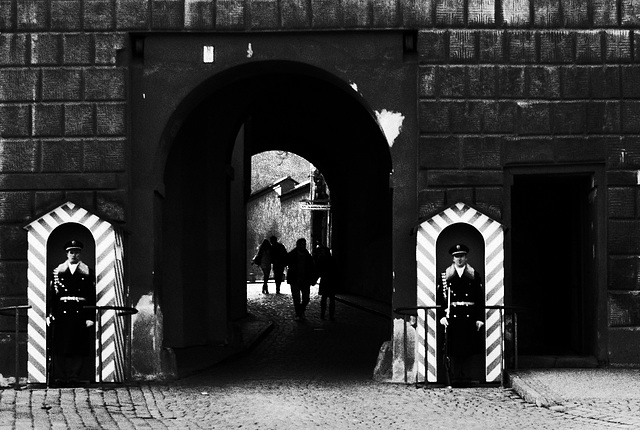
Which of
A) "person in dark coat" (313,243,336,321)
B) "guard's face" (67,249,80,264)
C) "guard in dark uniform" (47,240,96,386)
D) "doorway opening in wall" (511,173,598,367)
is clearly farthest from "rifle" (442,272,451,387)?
"person in dark coat" (313,243,336,321)

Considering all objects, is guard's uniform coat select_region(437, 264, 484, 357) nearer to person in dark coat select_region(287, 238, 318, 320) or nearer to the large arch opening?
the large arch opening

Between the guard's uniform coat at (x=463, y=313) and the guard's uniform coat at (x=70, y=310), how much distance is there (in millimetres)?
4022

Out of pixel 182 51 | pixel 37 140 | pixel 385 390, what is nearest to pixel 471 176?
pixel 385 390

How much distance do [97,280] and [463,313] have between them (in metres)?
4.14

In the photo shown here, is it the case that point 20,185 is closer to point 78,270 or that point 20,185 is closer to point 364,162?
point 78,270

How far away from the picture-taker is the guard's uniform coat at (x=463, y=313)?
1469 centimetres

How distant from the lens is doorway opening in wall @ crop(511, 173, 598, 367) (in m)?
15.5

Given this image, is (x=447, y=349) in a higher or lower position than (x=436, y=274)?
lower

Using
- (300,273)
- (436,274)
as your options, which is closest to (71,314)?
(436,274)

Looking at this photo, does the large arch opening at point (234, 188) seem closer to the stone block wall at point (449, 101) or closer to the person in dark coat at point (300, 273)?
the stone block wall at point (449, 101)

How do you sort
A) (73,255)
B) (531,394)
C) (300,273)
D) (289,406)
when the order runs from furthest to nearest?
(300,273), (73,255), (531,394), (289,406)

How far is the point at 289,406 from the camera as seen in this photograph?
42.7 ft

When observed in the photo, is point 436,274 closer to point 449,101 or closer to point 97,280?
Result: point 449,101

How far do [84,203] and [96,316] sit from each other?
4.33ft
